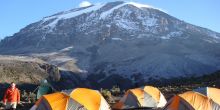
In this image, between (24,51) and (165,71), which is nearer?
(165,71)

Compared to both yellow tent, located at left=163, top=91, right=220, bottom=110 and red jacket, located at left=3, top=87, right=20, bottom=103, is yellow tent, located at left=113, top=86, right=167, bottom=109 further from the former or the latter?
yellow tent, located at left=163, top=91, right=220, bottom=110

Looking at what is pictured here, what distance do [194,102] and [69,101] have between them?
5.44 meters

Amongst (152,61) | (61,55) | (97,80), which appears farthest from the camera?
(61,55)

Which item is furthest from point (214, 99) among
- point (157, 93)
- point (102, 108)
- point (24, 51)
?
point (24, 51)

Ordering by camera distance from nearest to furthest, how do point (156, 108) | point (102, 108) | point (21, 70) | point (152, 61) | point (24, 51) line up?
point (102, 108) → point (156, 108) → point (21, 70) → point (152, 61) → point (24, 51)

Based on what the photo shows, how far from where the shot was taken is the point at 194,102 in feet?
67.8

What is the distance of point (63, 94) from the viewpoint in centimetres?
2212

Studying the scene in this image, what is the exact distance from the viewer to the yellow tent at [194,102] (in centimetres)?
2059

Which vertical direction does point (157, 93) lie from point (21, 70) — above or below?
above

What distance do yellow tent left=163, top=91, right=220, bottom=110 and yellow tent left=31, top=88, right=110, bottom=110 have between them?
12.7 feet

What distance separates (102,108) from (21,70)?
274 ft

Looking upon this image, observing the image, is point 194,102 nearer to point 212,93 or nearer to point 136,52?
point 212,93

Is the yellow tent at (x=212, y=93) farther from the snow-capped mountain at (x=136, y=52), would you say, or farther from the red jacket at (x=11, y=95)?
the snow-capped mountain at (x=136, y=52)

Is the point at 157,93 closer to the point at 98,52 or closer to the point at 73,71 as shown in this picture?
the point at 73,71
